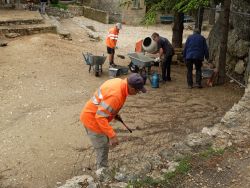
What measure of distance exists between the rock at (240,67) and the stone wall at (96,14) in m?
18.3

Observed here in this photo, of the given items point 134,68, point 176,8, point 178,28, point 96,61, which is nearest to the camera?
point 176,8

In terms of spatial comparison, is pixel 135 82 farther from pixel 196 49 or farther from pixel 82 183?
pixel 196 49

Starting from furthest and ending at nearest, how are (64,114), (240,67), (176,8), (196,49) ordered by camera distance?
(240,67), (176,8), (196,49), (64,114)

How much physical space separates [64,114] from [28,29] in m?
9.94

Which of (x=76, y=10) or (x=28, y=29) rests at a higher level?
(x=76, y=10)

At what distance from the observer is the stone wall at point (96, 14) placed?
29.5 meters

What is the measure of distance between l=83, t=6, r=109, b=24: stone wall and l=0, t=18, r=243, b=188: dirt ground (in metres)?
13.7

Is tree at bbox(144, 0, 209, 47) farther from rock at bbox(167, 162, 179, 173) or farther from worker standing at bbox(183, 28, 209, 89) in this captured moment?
rock at bbox(167, 162, 179, 173)

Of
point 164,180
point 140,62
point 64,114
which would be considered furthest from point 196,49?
point 164,180

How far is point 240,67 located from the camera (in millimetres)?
12227

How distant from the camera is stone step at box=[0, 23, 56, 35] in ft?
61.4

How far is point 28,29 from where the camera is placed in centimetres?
1894

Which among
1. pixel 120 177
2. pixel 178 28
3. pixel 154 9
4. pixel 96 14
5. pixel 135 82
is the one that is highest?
pixel 154 9

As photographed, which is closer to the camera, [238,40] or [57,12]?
[238,40]
